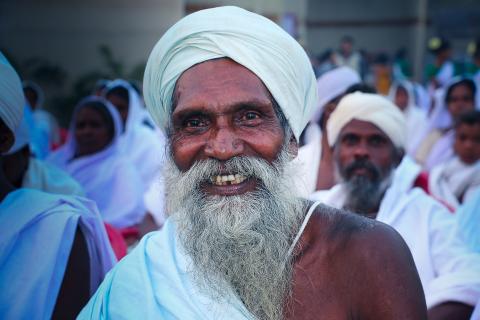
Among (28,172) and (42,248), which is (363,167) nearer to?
(28,172)

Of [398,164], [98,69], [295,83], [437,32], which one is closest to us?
[295,83]

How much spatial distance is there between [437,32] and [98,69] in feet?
52.9

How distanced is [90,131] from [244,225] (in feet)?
14.7

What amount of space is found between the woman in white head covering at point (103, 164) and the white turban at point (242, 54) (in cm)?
352

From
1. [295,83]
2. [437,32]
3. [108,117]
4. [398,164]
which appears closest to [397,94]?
[108,117]

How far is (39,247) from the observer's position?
277 cm

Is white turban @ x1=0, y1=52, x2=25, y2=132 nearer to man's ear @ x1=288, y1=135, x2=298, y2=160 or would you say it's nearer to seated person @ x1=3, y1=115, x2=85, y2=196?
seated person @ x1=3, y1=115, x2=85, y2=196

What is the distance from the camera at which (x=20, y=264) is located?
8.97 ft

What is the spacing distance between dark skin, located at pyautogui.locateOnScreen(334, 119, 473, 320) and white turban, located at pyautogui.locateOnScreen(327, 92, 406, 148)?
0.04 meters

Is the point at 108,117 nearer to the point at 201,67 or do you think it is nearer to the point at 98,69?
the point at 201,67

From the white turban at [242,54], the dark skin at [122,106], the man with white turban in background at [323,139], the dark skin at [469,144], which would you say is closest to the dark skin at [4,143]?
the white turban at [242,54]

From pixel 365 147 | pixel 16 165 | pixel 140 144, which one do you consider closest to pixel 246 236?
pixel 16 165

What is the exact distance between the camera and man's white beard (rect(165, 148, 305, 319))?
7.52 ft

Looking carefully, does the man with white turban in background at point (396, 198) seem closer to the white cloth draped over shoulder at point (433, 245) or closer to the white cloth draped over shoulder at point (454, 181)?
the white cloth draped over shoulder at point (433, 245)
